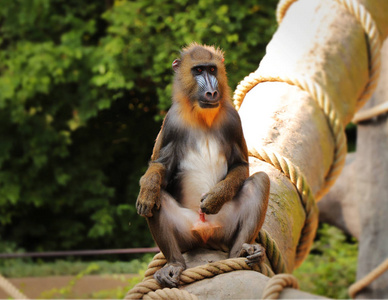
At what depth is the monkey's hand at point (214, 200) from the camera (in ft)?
6.97

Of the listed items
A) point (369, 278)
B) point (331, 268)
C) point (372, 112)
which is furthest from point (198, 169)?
point (331, 268)

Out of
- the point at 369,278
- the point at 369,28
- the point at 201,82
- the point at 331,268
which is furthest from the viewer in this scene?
the point at 331,268

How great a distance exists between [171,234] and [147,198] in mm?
169

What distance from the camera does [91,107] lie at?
23.6 ft

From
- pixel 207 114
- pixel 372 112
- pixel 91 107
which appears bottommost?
pixel 91 107

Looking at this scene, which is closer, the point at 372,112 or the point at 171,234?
the point at 171,234

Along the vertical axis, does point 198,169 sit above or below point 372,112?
above

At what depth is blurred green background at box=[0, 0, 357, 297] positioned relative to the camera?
652 cm

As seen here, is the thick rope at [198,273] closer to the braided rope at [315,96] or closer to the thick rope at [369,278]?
the braided rope at [315,96]

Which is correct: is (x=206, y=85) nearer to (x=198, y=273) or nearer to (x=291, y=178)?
(x=291, y=178)

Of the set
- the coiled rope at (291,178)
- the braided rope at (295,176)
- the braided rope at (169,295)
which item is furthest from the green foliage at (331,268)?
the braided rope at (169,295)

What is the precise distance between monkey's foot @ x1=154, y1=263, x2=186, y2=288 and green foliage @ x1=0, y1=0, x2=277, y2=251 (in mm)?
4223

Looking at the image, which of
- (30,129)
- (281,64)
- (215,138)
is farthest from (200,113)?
(30,129)

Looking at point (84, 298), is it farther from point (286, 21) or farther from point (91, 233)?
point (286, 21)
